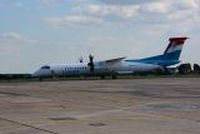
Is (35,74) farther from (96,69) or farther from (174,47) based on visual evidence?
(174,47)

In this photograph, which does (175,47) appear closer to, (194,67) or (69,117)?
(194,67)

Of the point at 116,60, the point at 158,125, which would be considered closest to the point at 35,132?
the point at 158,125

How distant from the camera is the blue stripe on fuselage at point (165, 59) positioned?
3875 inches

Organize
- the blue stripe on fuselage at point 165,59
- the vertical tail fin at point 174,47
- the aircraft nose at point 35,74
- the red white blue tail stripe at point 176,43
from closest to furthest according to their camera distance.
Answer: the aircraft nose at point 35,74 < the blue stripe on fuselage at point 165,59 < the vertical tail fin at point 174,47 < the red white blue tail stripe at point 176,43

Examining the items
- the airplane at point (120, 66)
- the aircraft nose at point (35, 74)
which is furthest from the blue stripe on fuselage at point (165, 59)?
the aircraft nose at point (35, 74)

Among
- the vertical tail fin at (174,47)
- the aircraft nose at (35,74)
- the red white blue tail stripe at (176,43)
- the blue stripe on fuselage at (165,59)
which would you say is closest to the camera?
the aircraft nose at (35,74)

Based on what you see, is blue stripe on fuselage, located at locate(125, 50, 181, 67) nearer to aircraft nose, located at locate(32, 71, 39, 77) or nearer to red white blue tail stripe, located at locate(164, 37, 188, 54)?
red white blue tail stripe, located at locate(164, 37, 188, 54)

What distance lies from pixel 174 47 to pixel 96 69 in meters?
15.9

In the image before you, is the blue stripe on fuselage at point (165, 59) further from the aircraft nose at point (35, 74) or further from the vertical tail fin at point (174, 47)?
the aircraft nose at point (35, 74)

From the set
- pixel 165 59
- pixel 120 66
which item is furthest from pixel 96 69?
pixel 165 59

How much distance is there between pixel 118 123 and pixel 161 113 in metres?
3.64

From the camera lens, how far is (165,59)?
101m

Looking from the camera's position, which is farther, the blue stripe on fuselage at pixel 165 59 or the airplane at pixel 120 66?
the blue stripe on fuselage at pixel 165 59

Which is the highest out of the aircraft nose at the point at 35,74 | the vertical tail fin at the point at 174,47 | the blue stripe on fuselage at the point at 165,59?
the vertical tail fin at the point at 174,47
